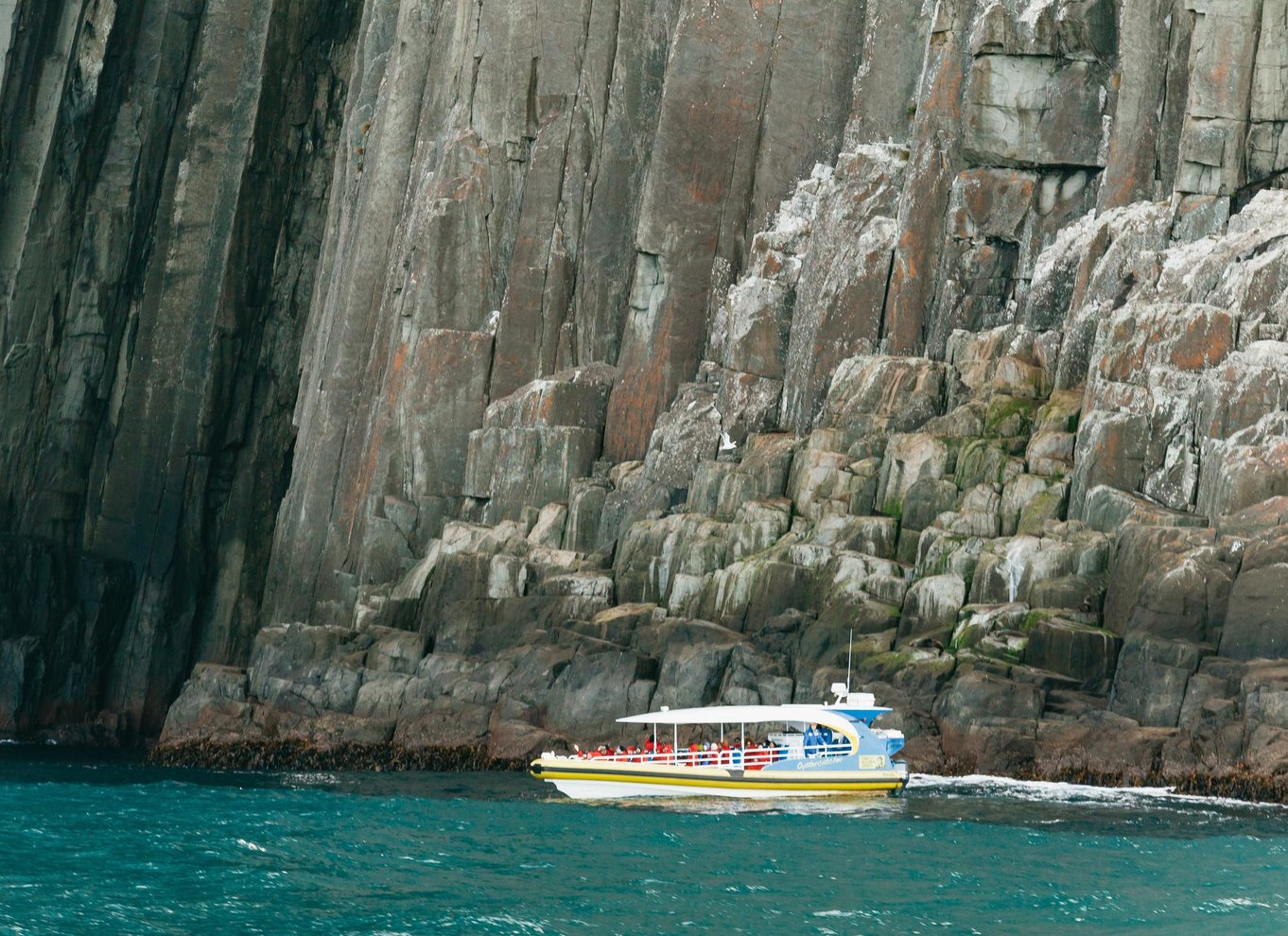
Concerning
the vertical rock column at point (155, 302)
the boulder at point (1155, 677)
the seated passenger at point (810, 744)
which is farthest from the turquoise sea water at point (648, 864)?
the vertical rock column at point (155, 302)

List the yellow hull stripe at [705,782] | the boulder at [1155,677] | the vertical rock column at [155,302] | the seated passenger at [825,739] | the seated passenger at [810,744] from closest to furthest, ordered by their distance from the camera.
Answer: the boulder at [1155,677] → the yellow hull stripe at [705,782] → the seated passenger at [825,739] → the seated passenger at [810,744] → the vertical rock column at [155,302]

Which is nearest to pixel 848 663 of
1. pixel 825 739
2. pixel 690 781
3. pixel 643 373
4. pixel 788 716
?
pixel 825 739

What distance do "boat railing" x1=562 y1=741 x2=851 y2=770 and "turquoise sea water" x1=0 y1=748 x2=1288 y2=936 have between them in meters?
1.39

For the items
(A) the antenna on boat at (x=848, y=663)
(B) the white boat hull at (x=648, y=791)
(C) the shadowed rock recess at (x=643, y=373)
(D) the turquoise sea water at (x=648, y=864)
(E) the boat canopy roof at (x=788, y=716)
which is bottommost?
(D) the turquoise sea water at (x=648, y=864)

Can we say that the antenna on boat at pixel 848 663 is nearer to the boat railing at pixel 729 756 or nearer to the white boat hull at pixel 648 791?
the boat railing at pixel 729 756

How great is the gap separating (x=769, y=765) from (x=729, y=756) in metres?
1.14

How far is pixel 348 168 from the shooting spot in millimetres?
104125

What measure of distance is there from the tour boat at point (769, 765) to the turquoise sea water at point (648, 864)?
82 cm

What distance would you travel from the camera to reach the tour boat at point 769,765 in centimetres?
5172

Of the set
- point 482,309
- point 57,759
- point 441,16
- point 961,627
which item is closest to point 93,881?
point 961,627

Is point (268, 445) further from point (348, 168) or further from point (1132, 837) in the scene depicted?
point (1132, 837)

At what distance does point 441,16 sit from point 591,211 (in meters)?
17.2

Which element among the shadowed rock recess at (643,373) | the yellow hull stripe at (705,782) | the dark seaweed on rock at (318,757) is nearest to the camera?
the yellow hull stripe at (705,782)

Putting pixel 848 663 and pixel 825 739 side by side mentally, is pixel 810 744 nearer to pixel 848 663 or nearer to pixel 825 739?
pixel 825 739
